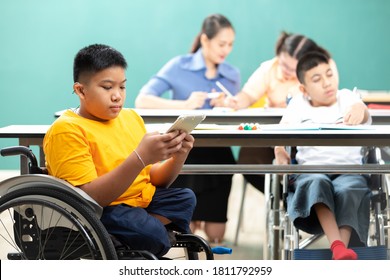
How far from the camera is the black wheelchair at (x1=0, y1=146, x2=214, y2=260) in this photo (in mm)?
2149

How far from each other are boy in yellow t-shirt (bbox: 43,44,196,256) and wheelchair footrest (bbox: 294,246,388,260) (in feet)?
2.36

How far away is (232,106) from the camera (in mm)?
4520

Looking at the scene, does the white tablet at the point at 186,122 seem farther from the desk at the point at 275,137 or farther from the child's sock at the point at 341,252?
the child's sock at the point at 341,252

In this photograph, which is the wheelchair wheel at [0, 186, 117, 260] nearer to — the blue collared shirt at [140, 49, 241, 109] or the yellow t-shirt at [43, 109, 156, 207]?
the yellow t-shirt at [43, 109, 156, 207]

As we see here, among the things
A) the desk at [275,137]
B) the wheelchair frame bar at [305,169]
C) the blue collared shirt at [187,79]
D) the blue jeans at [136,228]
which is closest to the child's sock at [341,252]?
the wheelchair frame bar at [305,169]

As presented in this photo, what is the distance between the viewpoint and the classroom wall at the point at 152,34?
6309 mm

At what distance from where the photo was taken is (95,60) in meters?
2.38

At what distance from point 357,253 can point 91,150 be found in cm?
111

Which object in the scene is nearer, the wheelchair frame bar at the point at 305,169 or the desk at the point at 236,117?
the wheelchair frame bar at the point at 305,169

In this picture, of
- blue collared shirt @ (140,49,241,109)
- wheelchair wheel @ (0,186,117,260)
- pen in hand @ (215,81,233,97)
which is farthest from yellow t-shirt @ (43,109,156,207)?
blue collared shirt @ (140,49,241,109)

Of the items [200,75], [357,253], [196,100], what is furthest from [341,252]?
[200,75]

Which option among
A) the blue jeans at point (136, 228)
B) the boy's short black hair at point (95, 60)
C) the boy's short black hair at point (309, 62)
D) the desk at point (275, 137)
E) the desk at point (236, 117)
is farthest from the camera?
the desk at point (236, 117)

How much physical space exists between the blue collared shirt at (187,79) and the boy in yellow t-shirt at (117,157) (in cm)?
236

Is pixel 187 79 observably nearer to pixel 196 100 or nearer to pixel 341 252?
pixel 196 100
